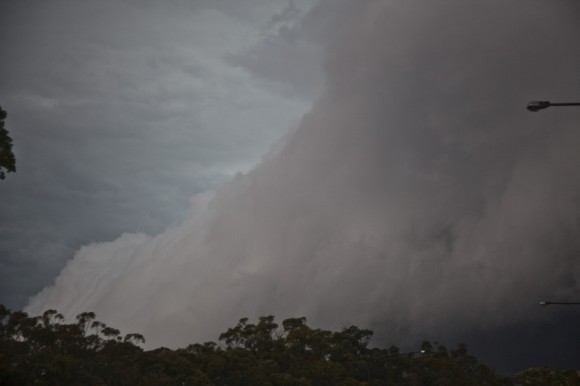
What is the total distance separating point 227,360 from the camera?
259ft

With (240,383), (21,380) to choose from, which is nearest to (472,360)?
(240,383)

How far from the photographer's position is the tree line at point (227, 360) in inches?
2282

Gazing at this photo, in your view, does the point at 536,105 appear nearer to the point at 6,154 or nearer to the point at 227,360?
the point at 6,154

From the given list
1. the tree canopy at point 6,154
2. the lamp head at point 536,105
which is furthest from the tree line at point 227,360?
the lamp head at point 536,105

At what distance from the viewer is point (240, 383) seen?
76.8 meters

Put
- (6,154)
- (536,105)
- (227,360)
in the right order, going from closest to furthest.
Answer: (536,105), (6,154), (227,360)

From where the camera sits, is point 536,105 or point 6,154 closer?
point 536,105

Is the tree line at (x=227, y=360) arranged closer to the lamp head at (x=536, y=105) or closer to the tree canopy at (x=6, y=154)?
the tree canopy at (x=6, y=154)

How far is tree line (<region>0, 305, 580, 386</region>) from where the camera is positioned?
5797cm

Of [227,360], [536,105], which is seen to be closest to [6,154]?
[536,105]

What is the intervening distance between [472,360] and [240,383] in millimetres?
52282

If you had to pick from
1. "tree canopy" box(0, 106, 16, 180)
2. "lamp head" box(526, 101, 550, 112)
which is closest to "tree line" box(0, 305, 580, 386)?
"tree canopy" box(0, 106, 16, 180)

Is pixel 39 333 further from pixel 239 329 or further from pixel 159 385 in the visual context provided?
pixel 239 329

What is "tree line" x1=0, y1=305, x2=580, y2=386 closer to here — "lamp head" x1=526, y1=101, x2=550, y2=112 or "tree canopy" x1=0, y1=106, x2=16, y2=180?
"tree canopy" x1=0, y1=106, x2=16, y2=180
